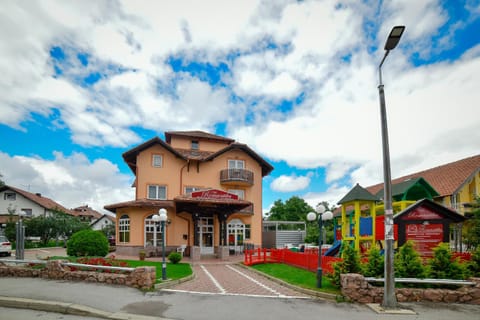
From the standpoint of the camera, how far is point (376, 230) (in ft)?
45.0

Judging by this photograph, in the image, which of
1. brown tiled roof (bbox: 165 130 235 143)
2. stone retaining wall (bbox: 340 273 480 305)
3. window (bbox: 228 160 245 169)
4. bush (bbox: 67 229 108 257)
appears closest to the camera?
stone retaining wall (bbox: 340 273 480 305)

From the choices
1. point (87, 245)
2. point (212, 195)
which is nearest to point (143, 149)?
point (212, 195)

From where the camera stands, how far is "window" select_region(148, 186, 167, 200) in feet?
83.4

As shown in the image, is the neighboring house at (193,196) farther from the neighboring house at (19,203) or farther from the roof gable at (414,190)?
the neighboring house at (19,203)

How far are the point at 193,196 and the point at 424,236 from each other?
13595 mm

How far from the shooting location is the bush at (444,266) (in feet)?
31.9

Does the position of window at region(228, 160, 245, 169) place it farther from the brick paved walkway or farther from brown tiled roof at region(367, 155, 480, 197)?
brown tiled roof at region(367, 155, 480, 197)

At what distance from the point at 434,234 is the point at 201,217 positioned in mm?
15995

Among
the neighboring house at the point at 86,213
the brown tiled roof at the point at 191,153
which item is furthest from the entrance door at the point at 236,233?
the neighboring house at the point at 86,213

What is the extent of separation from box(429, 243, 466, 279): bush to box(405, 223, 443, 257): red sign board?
304cm

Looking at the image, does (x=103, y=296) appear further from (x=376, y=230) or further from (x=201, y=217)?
(x=201, y=217)

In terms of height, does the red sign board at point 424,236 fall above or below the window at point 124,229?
above

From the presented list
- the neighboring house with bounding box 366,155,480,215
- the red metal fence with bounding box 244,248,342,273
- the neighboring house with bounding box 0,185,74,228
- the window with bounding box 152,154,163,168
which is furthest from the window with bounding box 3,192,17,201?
the neighboring house with bounding box 366,155,480,215

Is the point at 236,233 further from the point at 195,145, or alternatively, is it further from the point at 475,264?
the point at 475,264
